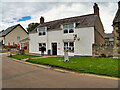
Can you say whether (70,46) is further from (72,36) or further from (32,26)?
(32,26)

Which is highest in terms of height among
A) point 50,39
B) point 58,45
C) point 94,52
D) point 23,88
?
point 50,39

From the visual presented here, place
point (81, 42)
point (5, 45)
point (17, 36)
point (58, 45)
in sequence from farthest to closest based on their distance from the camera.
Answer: point (17, 36) < point (5, 45) < point (58, 45) < point (81, 42)

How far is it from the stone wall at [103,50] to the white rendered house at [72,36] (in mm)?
1556

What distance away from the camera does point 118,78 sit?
518cm

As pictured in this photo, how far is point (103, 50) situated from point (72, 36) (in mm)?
5361

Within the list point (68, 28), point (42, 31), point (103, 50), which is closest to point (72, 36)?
point (68, 28)

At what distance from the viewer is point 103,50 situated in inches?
497

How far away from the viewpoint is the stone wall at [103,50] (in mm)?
12280

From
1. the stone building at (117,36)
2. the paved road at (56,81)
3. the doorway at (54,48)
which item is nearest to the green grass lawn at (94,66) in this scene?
the paved road at (56,81)

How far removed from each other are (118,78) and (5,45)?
1442 inches

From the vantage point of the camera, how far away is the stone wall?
12.3 m

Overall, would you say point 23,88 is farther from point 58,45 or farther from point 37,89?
point 58,45

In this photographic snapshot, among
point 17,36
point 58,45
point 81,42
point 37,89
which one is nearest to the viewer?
point 37,89

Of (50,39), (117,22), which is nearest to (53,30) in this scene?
(50,39)
